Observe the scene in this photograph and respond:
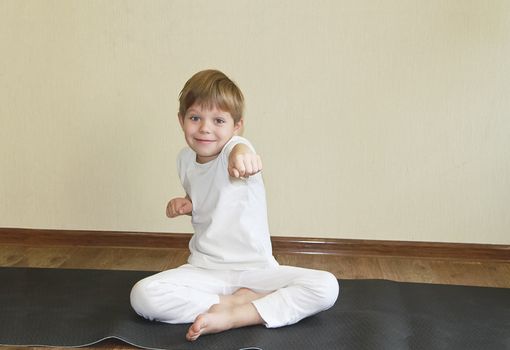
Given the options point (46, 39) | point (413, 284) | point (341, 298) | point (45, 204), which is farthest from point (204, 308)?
point (46, 39)

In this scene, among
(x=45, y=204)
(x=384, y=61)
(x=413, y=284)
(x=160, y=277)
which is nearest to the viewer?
(x=160, y=277)

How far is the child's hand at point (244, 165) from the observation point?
1.63 meters

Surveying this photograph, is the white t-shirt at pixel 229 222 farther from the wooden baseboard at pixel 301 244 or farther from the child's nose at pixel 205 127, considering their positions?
the wooden baseboard at pixel 301 244

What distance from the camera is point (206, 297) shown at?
67.0 inches

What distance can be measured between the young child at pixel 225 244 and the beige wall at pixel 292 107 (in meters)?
0.65

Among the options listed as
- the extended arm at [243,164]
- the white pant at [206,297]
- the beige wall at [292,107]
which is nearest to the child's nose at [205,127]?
the extended arm at [243,164]

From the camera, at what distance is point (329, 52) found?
2.38m

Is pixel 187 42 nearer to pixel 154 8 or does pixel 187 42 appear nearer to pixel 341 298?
pixel 154 8

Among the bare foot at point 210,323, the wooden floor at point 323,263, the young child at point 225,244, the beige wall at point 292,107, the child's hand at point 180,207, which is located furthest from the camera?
the beige wall at point 292,107

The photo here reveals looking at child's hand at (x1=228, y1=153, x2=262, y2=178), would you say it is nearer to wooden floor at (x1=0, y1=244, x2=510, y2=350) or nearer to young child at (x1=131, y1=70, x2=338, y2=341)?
young child at (x1=131, y1=70, x2=338, y2=341)

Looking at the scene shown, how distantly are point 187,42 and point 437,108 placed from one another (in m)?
0.91

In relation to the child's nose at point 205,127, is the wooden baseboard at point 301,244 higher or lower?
lower

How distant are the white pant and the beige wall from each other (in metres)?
0.80

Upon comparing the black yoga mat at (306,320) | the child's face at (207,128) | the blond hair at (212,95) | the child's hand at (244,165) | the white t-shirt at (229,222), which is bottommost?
the black yoga mat at (306,320)
